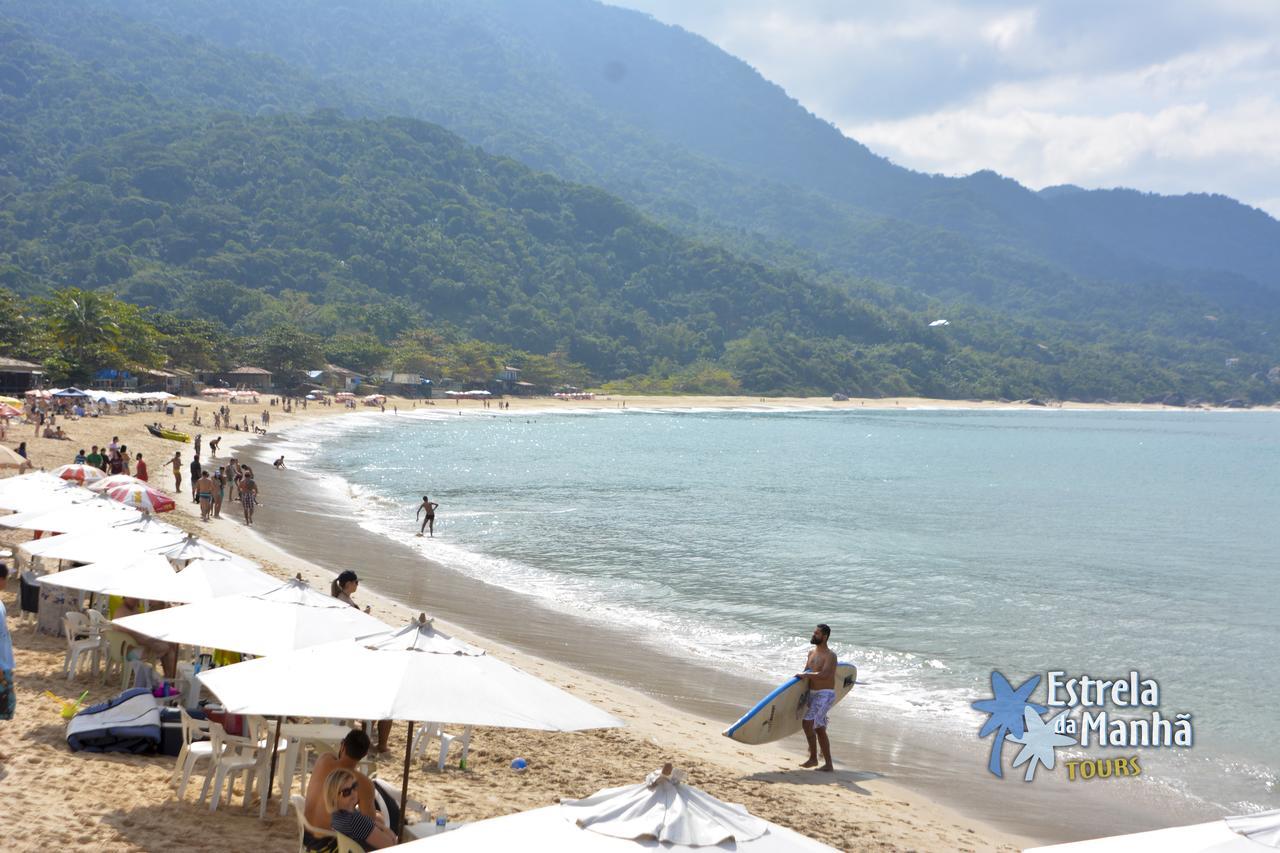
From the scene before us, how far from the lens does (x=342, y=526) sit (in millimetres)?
24531

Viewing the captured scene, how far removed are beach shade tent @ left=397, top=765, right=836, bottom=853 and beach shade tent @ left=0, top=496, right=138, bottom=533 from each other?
7978 mm

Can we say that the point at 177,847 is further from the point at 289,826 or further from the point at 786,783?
the point at 786,783

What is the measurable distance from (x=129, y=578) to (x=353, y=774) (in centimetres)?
385

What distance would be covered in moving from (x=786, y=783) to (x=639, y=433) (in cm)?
6449

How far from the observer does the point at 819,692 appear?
9281mm

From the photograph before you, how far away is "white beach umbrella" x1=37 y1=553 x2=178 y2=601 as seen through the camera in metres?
8.09

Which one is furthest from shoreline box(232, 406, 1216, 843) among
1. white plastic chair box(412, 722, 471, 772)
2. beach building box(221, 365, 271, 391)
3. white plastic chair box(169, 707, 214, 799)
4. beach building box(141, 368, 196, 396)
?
beach building box(221, 365, 271, 391)

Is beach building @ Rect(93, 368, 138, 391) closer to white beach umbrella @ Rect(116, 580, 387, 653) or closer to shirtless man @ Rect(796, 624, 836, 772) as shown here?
white beach umbrella @ Rect(116, 580, 387, 653)

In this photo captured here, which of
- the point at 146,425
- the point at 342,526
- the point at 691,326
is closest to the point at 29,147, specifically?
the point at 691,326

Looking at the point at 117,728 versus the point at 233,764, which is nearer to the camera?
the point at 233,764

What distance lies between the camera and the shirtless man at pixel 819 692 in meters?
9.18

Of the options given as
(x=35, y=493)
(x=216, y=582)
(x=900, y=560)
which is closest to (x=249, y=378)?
(x=900, y=560)

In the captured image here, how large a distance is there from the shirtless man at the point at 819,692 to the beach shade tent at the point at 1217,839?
519 cm

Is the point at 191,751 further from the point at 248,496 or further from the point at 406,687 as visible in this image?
the point at 248,496
